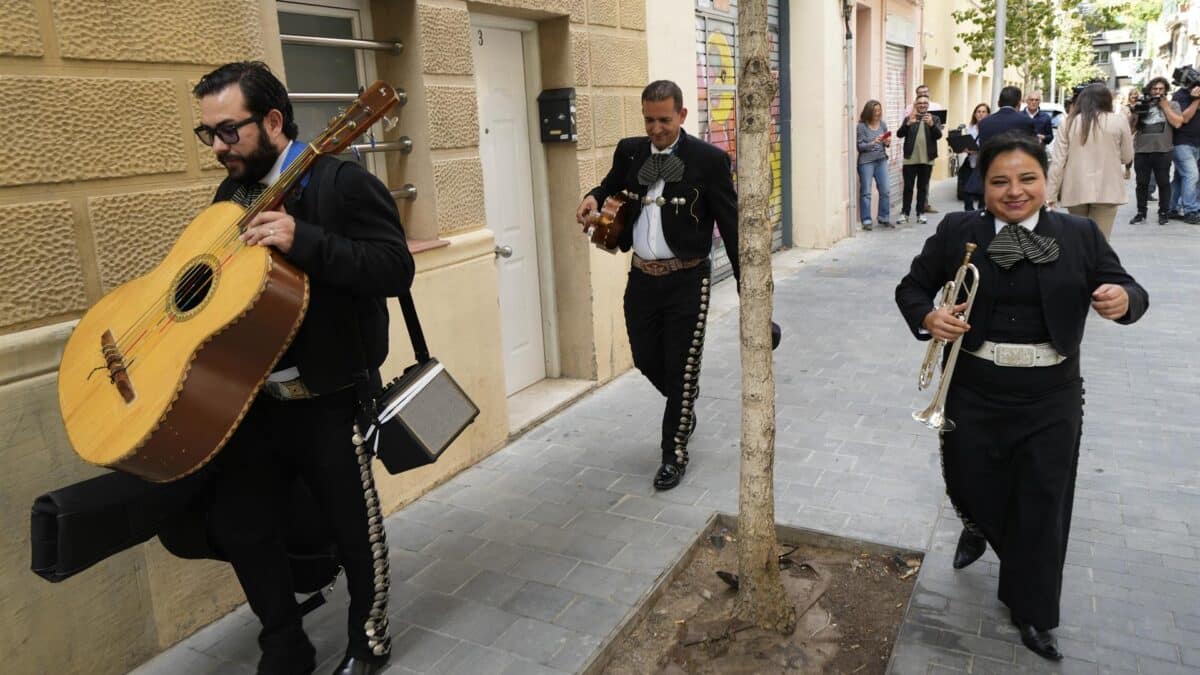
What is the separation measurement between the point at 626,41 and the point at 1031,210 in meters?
4.07

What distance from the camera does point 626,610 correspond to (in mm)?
3363

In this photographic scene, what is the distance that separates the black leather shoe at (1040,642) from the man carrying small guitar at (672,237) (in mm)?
1834

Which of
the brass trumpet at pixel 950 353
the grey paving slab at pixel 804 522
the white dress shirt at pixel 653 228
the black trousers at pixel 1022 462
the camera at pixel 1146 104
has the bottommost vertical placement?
the grey paving slab at pixel 804 522

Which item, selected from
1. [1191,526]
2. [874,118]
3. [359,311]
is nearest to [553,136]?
[359,311]

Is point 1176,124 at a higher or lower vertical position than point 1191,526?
higher

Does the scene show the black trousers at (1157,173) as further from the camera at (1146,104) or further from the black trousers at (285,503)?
the black trousers at (285,503)

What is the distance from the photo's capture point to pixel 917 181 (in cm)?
1432

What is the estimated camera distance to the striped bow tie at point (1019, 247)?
2.81 meters

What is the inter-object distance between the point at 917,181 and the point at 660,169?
11232 mm

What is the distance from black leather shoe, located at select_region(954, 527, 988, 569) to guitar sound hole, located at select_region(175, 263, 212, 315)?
2879 millimetres

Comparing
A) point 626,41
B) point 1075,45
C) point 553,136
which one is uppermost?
point 1075,45

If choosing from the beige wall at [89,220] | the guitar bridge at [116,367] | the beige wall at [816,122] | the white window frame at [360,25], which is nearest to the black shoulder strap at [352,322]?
the guitar bridge at [116,367]

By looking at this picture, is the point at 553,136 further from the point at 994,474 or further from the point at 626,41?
the point at 994,474

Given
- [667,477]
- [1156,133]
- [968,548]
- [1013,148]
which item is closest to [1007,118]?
[1156,133]
